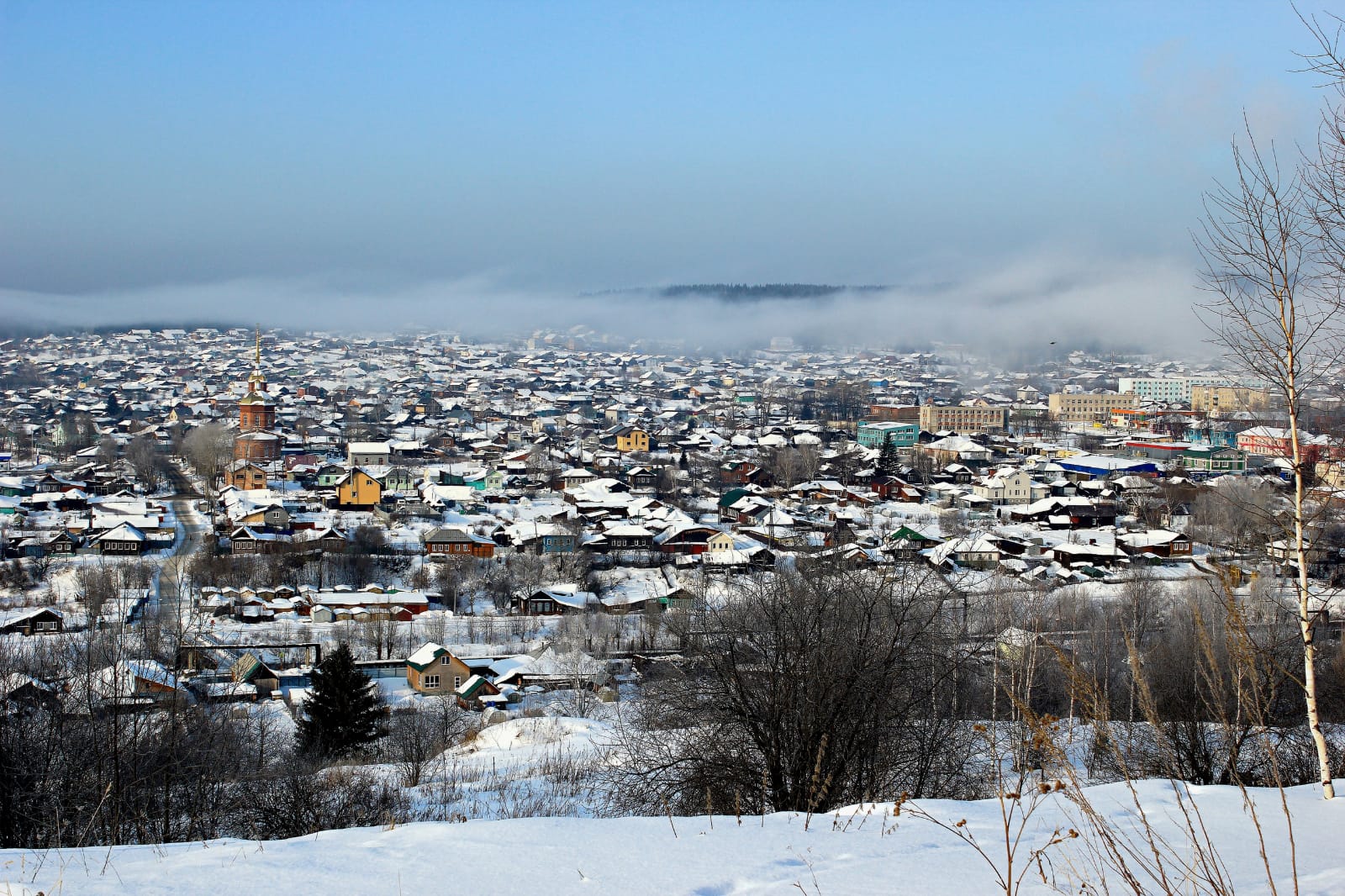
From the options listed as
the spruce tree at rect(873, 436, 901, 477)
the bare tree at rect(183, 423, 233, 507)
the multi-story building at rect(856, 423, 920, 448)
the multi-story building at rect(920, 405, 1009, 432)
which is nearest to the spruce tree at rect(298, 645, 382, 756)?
the bare tree at rect(183, 423, 233, 507)

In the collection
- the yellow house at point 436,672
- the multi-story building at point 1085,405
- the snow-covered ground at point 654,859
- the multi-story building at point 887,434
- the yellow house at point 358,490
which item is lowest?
the yellow house at point 436,672

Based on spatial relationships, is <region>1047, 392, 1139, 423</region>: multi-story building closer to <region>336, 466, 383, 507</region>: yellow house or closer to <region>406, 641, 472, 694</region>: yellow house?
<region>336, 466, 383, 507</region>: yellow house

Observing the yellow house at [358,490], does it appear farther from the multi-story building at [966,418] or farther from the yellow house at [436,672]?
the multi-story building at [966,418]

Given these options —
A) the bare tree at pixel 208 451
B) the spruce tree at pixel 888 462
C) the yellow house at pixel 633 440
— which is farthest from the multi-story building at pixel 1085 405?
the bare tree at pixel 208 451

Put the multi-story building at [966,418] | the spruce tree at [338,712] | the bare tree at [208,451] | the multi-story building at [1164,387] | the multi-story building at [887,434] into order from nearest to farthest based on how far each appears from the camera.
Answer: the spruce tree at [338,712], the bare tree at [208,451], the multi-story building at [887,434], the multi-story building at [966,418], the multi-story building at [1164,387]

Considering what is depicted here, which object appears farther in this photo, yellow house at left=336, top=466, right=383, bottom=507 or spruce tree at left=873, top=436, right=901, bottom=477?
spruce tree at left=873, top=436, right=901, bottom=477

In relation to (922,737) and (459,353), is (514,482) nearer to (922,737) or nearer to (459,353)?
(922,737)
